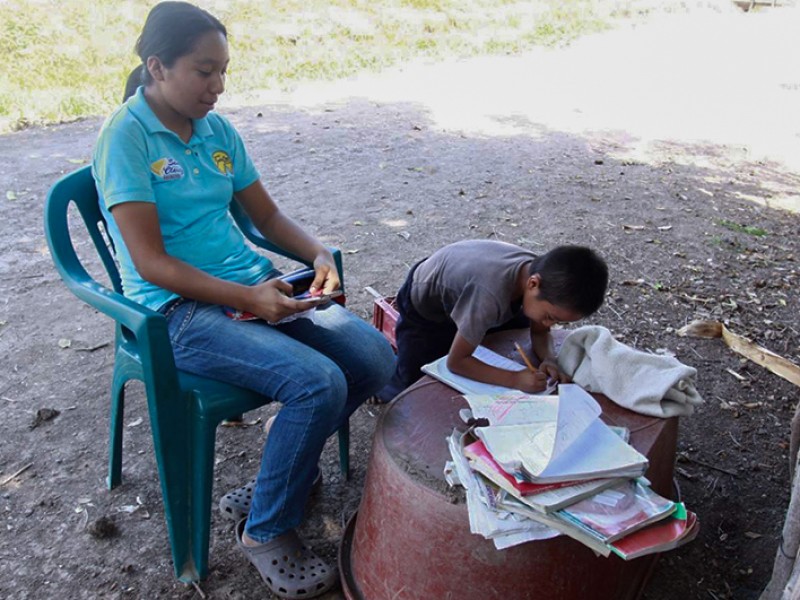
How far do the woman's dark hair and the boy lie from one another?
1.09m

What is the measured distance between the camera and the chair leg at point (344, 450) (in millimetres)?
2475

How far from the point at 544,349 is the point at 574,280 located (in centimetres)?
36

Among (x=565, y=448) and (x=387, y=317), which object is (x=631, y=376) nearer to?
(x=565, y=448)

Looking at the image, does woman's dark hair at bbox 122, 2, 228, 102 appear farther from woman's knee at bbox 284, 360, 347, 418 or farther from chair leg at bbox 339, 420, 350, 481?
chair leg at bbox 339, 420, 350, 481

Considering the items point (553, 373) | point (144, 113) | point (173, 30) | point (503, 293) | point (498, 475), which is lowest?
point (553, 373)

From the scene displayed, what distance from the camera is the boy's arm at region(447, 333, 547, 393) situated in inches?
83.3

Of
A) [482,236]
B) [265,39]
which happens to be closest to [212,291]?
[482,236]

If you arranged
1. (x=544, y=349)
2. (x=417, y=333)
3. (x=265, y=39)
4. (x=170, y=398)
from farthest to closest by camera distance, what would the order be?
(x=265, y=39), (x=417, y=333), (x=544, y=349), (x=170, y=398)

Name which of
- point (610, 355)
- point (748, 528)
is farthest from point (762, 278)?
point (610, 355)

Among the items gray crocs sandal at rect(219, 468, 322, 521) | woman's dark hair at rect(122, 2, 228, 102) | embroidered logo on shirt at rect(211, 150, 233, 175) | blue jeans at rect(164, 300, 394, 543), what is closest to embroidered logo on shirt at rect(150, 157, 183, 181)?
embroidered logo on shirt at rect(211, 150, 233, 175)

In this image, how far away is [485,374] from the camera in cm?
213

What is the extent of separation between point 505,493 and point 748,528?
1.32 meters

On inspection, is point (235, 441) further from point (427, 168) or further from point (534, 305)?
point (427, 168)

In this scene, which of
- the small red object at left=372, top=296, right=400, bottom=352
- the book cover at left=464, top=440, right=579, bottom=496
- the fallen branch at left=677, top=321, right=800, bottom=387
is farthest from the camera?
the fallen branch at left=677, top=321, right=800, bottom=387
